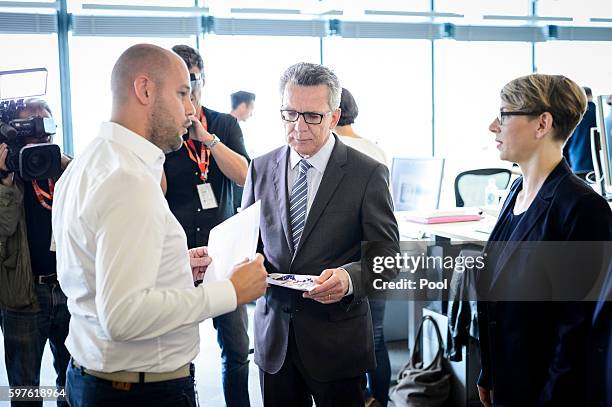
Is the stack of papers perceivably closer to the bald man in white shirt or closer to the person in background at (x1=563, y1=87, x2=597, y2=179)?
the person in background at (x1=563, y1=87, x2=597, y2=179)

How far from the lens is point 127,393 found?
5.12ft

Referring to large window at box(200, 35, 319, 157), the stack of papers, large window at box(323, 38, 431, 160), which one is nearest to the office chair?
the stack of papers

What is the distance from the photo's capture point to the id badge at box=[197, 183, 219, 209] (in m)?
2.75

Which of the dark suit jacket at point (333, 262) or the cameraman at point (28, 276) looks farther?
the cameraman at point (28, 276)

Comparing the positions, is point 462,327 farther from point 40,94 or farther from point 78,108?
point 78,108

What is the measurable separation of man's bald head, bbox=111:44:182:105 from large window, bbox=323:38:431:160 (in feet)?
22.3

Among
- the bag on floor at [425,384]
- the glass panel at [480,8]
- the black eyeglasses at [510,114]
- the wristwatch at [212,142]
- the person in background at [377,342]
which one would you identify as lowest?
the bag on floor at [425,384]

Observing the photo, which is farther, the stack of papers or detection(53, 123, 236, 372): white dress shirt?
the stack of papers

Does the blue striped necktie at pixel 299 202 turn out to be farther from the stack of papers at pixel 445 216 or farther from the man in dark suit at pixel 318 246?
the stack of papers at pixel 445 216

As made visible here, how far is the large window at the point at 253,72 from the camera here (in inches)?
302

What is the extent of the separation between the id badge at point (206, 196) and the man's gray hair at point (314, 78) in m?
0.77

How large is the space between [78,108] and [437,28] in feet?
15.0

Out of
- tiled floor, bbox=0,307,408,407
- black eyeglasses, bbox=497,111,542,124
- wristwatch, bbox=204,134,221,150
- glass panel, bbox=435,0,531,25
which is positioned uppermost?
glass panel, bbox=435,0,531,25

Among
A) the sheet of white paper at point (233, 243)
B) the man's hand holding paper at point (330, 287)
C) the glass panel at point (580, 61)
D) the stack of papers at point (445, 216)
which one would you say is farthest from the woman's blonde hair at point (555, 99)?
the glass panel at point (580, 61)
